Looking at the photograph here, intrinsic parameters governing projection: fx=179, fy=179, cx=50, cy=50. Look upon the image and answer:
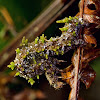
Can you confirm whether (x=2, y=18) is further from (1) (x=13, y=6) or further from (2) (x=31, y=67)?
(2) (x=31, y=67)

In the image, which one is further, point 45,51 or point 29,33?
point 29,33

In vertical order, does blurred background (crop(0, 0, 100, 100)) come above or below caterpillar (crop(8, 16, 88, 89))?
below

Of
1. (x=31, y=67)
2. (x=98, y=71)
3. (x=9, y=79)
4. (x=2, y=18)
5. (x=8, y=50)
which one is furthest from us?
(x=2, y=18)

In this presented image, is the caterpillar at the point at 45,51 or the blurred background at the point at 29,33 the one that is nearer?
the caterpillar at the point at 45,51

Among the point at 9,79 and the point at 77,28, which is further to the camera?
the point at 9,79

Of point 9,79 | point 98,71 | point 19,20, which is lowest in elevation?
point 98,71

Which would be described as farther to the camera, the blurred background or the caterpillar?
the blurred background

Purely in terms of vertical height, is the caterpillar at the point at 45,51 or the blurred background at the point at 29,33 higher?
the caterpillar at the point at 45,51

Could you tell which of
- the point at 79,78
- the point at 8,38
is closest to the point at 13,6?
the point at 8,38
